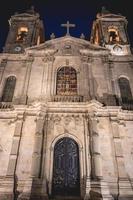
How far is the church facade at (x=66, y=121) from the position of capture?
42.5 feet

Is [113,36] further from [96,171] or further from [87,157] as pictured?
[96,171]

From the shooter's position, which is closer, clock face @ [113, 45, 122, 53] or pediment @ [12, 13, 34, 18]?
clock face @ [113, 45, 122, 53]

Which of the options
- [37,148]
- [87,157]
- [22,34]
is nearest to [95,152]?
[87,157]

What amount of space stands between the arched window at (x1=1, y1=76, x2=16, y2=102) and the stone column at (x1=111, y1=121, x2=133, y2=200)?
7758 millimetres

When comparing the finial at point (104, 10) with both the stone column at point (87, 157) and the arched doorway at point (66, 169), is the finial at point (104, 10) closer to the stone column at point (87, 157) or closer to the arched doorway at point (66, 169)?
the stone column at point (87, 157)

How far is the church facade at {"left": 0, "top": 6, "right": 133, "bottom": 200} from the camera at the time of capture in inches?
511

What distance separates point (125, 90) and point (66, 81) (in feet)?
14.9

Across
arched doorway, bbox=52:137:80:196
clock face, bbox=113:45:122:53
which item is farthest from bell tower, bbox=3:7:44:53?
arched doorway, bbox=52:137:80:196

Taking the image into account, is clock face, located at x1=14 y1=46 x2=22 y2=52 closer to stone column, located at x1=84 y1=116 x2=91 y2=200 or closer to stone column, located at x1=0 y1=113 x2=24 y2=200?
stone column, located at x1=0 y1=113 x2=24 y2=200

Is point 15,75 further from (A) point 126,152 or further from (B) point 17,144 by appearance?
(A) point 126,152

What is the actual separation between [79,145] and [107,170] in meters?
2.21

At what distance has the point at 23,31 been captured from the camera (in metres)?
24.0

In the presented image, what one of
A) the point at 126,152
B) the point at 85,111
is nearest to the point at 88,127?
the point at 85,111

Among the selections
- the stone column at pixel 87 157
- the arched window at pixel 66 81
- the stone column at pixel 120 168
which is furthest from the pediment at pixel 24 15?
the stone column at pixel 120 168
